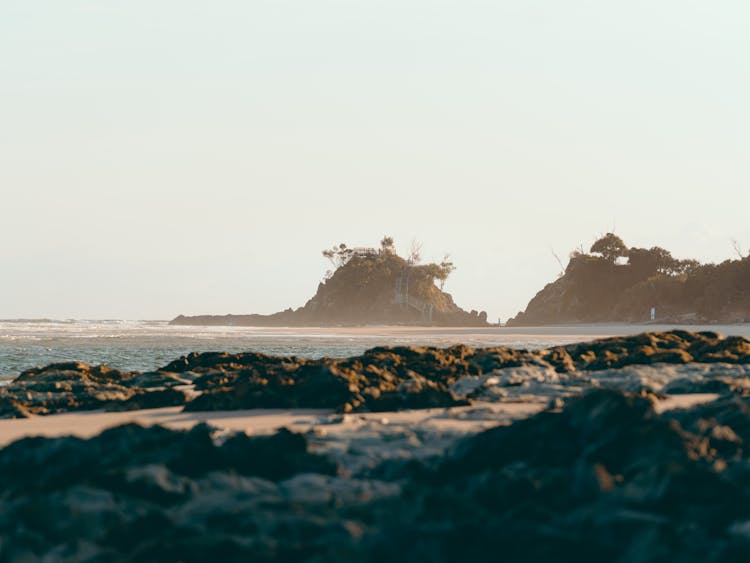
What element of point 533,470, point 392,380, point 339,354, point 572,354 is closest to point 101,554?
point 533,470

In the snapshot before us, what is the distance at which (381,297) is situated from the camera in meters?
104

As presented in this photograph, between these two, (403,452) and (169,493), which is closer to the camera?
(169,493)

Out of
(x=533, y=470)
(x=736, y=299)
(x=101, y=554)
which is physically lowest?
(x=101, y=554)

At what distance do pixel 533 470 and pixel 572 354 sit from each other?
34.3 ft

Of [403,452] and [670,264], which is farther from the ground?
[670,264]

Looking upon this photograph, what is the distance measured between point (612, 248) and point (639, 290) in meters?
11.4

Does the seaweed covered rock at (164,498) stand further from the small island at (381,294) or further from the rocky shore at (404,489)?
the small island at (381,294)

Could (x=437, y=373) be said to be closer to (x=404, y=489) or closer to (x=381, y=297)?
(x=404, y=489)

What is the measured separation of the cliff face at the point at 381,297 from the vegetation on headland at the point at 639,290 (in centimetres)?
1532

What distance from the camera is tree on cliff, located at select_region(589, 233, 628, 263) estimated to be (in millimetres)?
82312

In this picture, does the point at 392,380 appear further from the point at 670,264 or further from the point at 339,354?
the point at 670,264

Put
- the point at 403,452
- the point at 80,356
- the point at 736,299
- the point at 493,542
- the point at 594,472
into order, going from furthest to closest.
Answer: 1. the point at 736,299
2. the point at 80,356
3. the point at 403,452
4. the point at 594,472
5. the point at 493,542

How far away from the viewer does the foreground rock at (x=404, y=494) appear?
6.29 metres

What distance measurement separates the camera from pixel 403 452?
8367mm
